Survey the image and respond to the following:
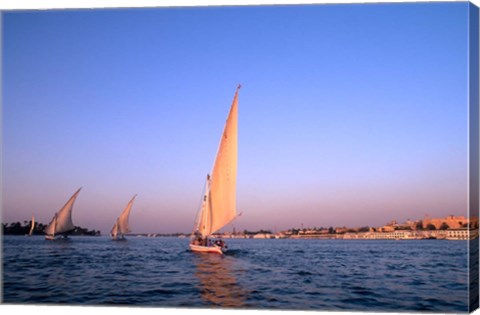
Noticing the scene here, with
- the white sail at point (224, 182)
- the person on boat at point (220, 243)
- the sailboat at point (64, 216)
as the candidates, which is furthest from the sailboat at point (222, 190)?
the sailboat at point (64, 216)

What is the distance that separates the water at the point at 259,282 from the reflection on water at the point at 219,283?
0.01 metres

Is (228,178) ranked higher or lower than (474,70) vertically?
lower

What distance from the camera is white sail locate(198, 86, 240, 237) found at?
12.0 m

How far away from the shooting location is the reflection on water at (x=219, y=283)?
31.1 ft

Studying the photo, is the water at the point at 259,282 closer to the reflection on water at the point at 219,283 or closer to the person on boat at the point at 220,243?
the reflection on water at the point at 219,283

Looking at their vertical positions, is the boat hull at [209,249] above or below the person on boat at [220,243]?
below

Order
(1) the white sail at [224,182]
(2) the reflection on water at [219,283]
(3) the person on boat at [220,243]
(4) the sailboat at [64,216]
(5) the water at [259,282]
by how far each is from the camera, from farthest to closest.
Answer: (3) the person on boat at [220,243], (1) the white sail at [224,182], (4) the sailboat at [64,216], (2) the reflection on water at [219,283], (5) the water at [259,282]

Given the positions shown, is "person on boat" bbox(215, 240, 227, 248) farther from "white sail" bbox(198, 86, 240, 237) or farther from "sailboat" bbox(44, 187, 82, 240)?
"sailboat" bbox(44, 187, 82, 240)

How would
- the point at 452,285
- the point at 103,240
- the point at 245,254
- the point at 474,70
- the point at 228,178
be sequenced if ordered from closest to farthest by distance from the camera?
the point at 474,70
the point at 452,285
the point at 228,178
the point at 103,240
the point at 245,254

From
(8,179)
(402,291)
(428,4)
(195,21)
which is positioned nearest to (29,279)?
(8,179)

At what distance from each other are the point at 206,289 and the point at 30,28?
443 centimetres

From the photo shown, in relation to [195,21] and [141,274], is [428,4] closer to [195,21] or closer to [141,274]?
[195,21]

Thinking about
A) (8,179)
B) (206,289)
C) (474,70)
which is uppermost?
(474,70)

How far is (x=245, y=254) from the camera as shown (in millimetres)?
16688
